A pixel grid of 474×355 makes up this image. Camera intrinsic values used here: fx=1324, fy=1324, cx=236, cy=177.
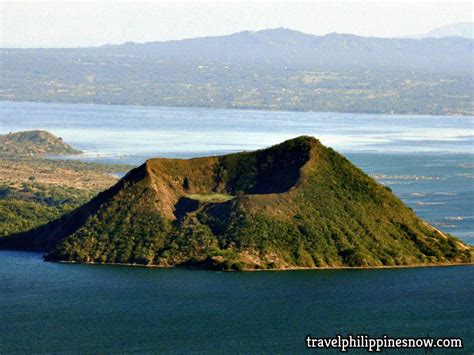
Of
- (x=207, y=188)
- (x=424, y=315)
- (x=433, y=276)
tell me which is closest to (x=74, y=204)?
(x=207, y=188)

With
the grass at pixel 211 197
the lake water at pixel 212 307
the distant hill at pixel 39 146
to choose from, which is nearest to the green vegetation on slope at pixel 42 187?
the distant hill at pixel 39 146

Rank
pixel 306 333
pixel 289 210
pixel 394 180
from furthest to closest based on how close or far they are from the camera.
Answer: pixel 394 180, pixel 289 210, pixel 306 333

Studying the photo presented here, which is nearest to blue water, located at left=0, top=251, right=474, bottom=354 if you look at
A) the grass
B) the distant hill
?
the grass

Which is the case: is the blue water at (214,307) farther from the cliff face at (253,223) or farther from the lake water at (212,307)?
the cliff face at (253,223)

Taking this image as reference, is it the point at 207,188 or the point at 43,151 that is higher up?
the point at 207,188

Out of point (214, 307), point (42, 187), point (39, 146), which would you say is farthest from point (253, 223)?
point (39, 146)

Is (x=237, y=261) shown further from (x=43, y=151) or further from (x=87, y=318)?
(x=43, y=151)
